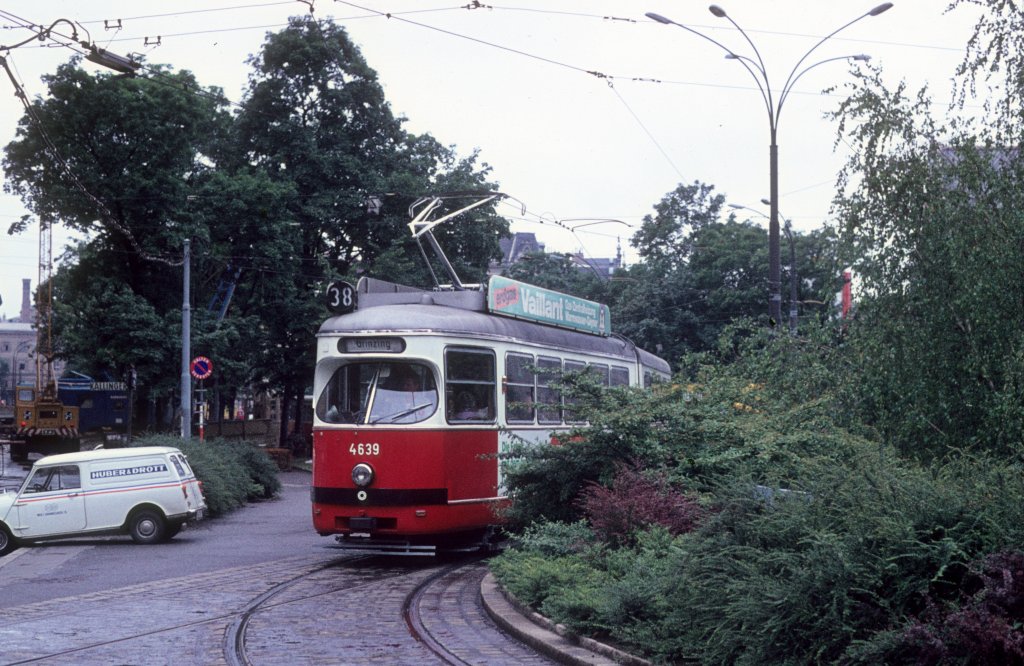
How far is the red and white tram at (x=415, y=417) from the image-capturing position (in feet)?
50.3

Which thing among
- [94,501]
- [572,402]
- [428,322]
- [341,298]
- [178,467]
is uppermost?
[341,298]

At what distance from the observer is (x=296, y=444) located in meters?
49.0

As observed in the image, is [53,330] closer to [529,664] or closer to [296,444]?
[296,444]

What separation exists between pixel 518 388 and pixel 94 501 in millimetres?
7700

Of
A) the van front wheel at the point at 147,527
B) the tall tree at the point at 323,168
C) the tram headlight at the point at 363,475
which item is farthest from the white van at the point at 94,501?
the tall tree at the point at 323,168

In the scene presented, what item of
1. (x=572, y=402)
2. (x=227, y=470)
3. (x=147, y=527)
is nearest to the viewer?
(x=572, y=402)

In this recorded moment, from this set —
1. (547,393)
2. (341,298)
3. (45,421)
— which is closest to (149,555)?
(341,298)

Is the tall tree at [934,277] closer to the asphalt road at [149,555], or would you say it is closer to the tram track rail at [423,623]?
the tram track rail at [423,623]

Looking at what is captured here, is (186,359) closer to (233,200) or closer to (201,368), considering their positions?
(201,368)

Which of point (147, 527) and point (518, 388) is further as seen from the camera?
point (147, 527)

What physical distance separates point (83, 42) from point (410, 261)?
1111 inches

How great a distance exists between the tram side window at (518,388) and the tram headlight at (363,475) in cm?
209

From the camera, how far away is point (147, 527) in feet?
66.9

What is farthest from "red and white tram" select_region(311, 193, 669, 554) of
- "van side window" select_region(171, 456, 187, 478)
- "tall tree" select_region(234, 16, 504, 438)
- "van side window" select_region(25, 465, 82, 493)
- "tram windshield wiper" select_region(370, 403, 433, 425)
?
"tall tree" select_region(234, 16, 504, 438)
